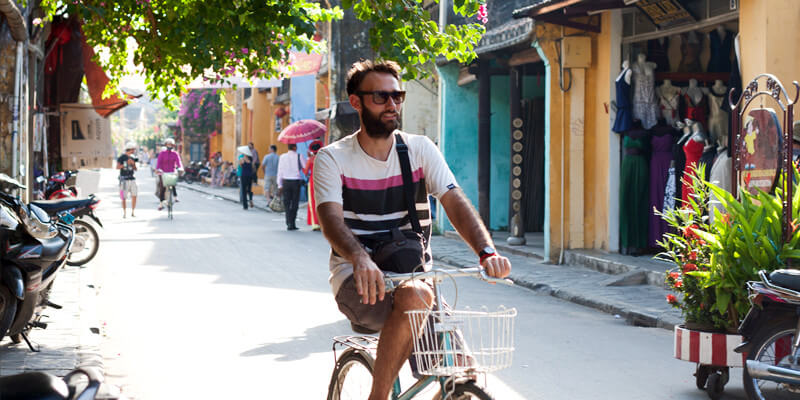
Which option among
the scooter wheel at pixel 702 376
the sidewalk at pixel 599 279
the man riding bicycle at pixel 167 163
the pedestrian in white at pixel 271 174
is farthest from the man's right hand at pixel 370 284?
the pedestrian in white at pixel 271 174

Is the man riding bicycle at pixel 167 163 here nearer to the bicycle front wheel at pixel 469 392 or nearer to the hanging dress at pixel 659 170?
the hanging dress at pixel 659 170

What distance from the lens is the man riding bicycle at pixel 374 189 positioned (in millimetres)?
3861

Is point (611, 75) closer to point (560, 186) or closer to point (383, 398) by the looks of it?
point (560, 186)

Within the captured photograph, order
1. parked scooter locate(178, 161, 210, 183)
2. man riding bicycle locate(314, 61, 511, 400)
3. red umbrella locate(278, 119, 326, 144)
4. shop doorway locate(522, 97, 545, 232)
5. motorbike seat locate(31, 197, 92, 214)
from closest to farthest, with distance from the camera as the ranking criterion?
man riding bicycle locate(314, 61, 511, 400), motorbike seat locate(31, 197, 92, 214), shop doorway locate(522, 97, 545, 232), red umbrella locate(278, 119, 326, 144), parked scooter locate(178, 161, 210, 183)

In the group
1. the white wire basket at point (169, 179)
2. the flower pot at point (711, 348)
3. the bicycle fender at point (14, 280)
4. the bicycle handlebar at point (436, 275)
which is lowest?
the flower pot at point (711, 348)

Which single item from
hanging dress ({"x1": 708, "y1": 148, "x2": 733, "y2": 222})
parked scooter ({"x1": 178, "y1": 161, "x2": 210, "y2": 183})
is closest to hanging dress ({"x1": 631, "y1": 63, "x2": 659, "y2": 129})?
hanging dress ({"x1": 708, "y1": 148, "x2": 733, "y2": 222})

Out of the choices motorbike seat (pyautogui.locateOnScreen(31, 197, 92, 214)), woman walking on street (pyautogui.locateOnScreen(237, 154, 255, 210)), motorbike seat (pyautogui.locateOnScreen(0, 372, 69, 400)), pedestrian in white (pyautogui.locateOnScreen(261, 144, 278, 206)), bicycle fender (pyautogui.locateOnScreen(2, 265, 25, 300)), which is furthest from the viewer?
woman walking on street (pyautogui.locateOnScreen(237, 154, 255, 210))

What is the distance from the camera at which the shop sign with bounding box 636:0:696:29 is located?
40.3 ft

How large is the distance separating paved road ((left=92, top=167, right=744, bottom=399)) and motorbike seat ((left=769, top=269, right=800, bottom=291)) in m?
1.08

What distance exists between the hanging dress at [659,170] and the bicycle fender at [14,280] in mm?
9225

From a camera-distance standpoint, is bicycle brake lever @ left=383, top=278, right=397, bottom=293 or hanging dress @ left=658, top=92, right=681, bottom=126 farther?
hanging dress @ left=658, top=92, right=681, bottom=126

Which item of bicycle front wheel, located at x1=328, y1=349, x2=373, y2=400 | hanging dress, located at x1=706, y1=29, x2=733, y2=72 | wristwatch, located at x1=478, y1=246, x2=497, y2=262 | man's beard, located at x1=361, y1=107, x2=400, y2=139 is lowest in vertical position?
bicycle front wheel, located at x1=328, y1=349, x2=373, y2=400

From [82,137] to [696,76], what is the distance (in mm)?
9941

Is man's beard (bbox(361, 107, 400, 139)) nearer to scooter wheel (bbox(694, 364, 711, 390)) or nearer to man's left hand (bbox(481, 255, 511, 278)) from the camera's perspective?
→ man's left hand (bbox(481, 255, 511, 278))
